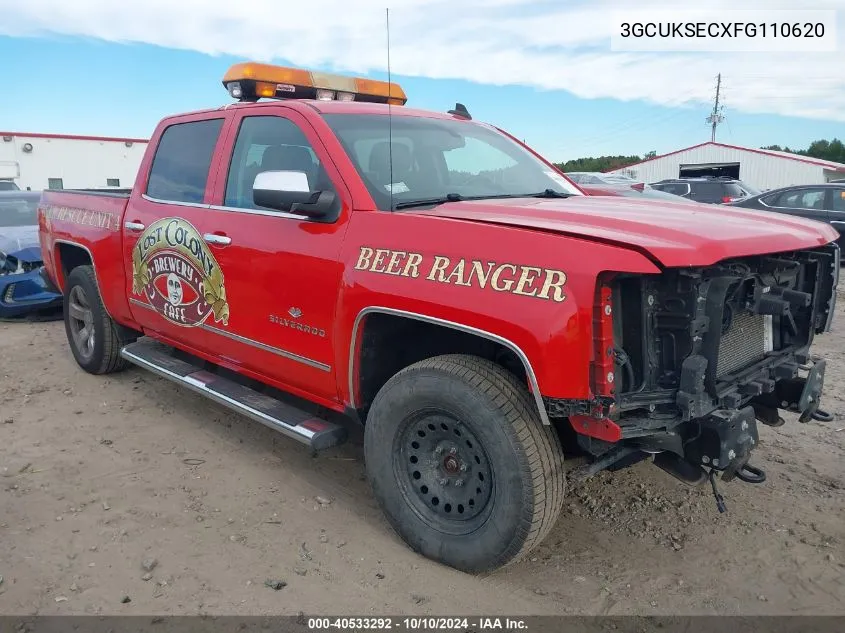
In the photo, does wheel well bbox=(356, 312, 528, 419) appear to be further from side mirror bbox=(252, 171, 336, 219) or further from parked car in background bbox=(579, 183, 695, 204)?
parked car in background bbox=(579, 183, 695, 204)

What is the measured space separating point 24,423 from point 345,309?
2.90 m

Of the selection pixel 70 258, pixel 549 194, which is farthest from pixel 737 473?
pixel 70 258

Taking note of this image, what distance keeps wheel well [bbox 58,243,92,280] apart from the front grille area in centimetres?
487

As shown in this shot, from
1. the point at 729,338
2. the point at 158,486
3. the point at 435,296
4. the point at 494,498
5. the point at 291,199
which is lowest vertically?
the point at 158,486

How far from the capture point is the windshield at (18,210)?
9.05 meters

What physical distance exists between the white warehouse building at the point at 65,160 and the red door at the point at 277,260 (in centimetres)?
2112

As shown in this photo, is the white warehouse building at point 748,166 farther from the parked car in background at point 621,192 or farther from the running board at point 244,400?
the running board at point 244,400

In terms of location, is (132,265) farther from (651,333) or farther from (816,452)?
(816,452)

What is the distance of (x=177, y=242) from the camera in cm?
412

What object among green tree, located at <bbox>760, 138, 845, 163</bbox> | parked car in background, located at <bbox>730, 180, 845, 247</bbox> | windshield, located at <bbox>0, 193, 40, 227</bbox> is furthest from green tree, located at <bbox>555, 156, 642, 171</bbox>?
windshield, located at <bbox>0, 193, 40, 227</bbox>

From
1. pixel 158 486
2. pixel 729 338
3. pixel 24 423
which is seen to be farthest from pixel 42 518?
pixel 729 338

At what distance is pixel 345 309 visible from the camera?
3.09 metres

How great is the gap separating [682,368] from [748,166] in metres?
37.7

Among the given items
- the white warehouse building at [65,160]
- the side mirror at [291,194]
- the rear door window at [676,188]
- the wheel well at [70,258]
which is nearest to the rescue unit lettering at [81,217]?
the wheel well at [70,258]
